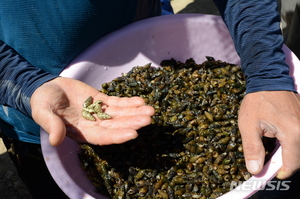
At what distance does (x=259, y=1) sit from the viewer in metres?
2.30

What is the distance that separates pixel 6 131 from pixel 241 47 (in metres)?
1.99

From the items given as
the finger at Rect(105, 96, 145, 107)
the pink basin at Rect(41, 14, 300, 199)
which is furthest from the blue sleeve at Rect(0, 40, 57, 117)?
the finger at Rect(105, 96, 145, 107)

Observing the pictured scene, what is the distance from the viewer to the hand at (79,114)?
2037 millimetres

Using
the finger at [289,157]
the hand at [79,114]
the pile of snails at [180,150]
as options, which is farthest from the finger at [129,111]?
the finger at [289,157]

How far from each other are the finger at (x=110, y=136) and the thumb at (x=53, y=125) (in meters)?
0.26

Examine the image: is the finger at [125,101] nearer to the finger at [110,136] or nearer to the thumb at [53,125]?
the finger at [110,136]

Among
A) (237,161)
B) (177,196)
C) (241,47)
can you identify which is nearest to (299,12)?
(241,47)

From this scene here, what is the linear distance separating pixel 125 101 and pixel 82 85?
39 cm

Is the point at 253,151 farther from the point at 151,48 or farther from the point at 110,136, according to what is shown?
the point at 151,48

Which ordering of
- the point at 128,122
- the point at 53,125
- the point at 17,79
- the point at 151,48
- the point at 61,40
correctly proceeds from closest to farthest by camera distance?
1. the point at 53,125
2. the point at 128,122
3. the point at 17,79
4. the point at 61,40
5. the point at 151,48

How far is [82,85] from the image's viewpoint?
8.08ft

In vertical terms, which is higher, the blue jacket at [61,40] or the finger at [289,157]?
the blue jacket at [61,40]

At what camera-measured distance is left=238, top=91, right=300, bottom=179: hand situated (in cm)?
183

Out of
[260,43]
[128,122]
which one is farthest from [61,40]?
[260,43]
